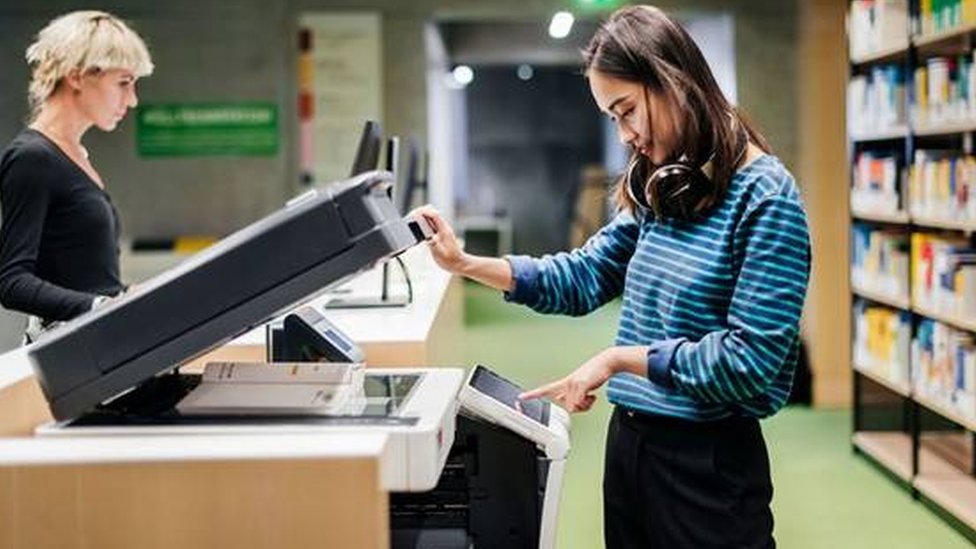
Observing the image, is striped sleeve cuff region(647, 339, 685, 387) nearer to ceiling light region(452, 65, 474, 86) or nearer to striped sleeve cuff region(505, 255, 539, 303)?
striped sleeve cuff region(505, 255, 539, 303)

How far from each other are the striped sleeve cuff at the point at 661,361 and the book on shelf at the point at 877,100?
3.12 m

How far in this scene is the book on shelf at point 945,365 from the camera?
12.2 ft

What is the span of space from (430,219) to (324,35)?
4.92 m

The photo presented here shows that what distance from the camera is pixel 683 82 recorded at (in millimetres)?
1641

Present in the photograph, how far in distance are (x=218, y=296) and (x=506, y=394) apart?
0.63 metres

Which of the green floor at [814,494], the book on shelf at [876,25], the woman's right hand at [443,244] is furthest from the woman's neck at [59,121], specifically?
the book on shelf at [876,25]

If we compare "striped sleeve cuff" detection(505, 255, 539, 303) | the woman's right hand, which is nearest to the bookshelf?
"striped sleeve cuff" detection(505, 255, 539, 303)

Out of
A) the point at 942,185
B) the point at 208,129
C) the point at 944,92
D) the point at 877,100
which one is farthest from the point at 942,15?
the point at 208,129

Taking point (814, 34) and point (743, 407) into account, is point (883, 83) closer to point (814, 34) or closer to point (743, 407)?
point (814, 34)

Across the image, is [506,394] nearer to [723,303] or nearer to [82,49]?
[723,303]

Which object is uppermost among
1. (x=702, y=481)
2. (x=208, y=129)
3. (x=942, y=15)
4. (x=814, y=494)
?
(x=942, y=15)

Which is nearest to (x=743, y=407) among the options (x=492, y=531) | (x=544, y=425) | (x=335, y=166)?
(x=544, y=425)

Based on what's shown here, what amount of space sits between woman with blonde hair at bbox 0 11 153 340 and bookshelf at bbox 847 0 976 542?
2677mm

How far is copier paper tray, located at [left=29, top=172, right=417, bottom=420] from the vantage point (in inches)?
54.7
